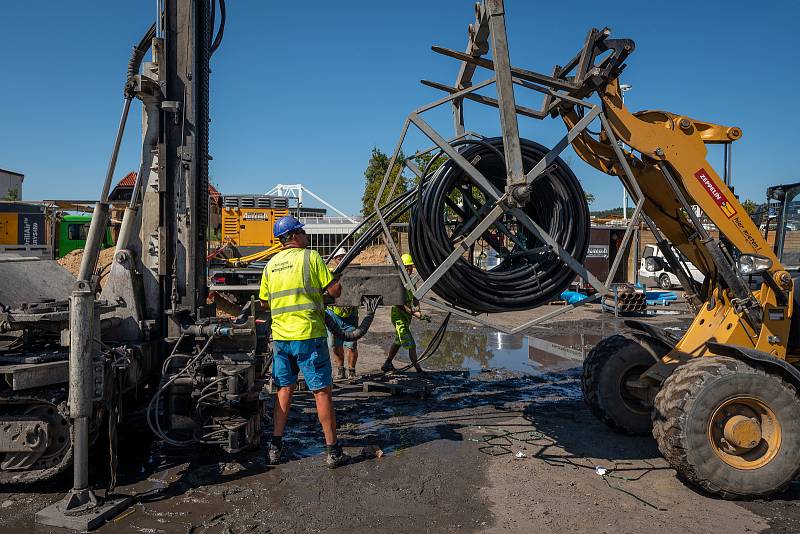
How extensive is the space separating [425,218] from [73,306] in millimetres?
2692

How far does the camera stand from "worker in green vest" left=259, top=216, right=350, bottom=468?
5098 mm

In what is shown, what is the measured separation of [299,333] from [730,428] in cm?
348

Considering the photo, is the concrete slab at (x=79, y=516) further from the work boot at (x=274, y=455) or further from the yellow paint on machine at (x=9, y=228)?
the yellow paint on machine at (x=9, y=228)

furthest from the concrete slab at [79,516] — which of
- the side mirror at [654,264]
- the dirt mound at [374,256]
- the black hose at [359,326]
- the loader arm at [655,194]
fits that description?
the dirt mound at [374,256]

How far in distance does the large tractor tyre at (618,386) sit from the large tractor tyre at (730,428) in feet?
4.14

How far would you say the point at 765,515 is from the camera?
429 cm

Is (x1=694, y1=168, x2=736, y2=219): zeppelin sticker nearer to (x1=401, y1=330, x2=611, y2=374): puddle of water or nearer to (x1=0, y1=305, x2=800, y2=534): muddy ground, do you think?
(x1=0, y1=305, x2=800, y2=534): muddy ground

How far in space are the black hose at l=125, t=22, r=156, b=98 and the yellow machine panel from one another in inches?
593

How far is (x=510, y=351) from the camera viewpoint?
35.8ft

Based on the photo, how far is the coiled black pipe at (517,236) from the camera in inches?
196

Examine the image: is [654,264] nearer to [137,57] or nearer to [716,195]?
[716,195]

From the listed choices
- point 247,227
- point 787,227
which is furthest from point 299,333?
point 247,227

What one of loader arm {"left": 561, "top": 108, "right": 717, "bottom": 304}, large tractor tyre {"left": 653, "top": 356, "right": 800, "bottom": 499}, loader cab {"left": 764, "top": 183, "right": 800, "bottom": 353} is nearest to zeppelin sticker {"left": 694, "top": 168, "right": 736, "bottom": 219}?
loader arm {"left": 561, "top": 108, "right": 717, "bottom": 304}

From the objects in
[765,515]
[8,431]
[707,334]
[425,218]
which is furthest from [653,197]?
[8,431]
